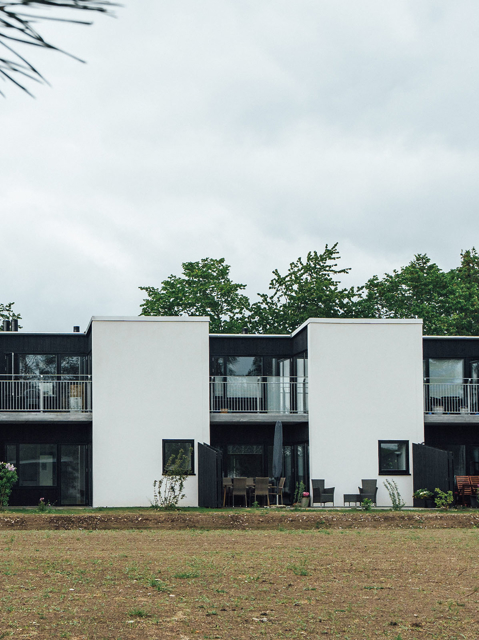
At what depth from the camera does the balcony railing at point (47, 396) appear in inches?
910

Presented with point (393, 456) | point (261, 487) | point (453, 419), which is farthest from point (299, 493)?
point (453, 419)

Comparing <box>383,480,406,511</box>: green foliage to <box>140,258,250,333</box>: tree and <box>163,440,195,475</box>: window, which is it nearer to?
<box>163,440,195,475</box>: window

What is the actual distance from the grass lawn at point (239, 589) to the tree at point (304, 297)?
27137 millimetres

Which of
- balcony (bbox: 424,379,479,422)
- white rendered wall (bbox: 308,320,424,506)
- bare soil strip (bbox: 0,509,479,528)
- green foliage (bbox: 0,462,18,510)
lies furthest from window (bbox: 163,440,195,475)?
balcony (bbox: 424,379,479,422)

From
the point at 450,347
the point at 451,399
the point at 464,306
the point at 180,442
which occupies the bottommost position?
the point at 180,442

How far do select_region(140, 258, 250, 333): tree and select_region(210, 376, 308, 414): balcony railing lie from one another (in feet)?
54.3

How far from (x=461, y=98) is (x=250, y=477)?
21.9 m

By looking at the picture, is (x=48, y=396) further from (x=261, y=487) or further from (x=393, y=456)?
(x=393, y=456)

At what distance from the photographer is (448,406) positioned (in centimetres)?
2403

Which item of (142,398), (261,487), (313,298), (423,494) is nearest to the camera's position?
(423,494)

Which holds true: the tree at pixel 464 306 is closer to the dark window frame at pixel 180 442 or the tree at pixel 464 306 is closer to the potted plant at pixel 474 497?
the potted plant at pixel 474 497

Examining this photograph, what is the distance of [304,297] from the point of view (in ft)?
133

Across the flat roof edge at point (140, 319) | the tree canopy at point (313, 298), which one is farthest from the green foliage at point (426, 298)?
the flat roof edge at point (140, 319)

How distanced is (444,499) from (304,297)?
68.2ft
